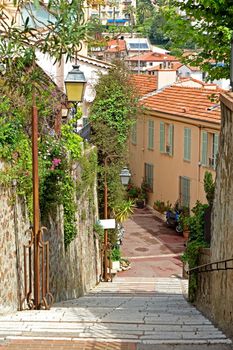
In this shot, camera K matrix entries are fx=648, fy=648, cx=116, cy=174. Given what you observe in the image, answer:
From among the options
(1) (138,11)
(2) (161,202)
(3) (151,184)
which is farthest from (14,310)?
(1) (138,11)

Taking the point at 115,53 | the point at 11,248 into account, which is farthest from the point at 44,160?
the point at 115,53

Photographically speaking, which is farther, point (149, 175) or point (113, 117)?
point (149, 175)

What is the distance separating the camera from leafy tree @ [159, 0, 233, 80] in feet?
35.9

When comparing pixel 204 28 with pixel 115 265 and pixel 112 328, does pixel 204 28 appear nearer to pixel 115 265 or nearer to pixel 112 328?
pixel 112 328

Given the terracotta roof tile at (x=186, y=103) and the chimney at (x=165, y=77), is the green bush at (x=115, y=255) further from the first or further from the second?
the chimney at (x=165, y=77)

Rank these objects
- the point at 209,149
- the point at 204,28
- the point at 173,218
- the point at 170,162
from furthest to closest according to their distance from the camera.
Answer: the point at 170,162 → the point at 173,218 → the point at 209,149 → the point at 204,28

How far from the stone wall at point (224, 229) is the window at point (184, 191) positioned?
16.7m

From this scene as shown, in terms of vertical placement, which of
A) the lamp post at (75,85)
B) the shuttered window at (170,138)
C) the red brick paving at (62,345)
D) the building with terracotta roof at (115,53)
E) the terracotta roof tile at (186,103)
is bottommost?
the red brick paving at (62,345)

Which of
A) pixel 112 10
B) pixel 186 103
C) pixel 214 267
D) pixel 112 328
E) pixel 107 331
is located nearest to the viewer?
pixel 107 331

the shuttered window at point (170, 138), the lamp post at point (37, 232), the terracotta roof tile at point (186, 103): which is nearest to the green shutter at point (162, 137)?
the shuttered window at point (170, 138)

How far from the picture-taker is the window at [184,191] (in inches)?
1119

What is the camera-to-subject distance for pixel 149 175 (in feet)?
106

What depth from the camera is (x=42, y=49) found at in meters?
7.10

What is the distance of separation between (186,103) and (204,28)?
18.2 meters
